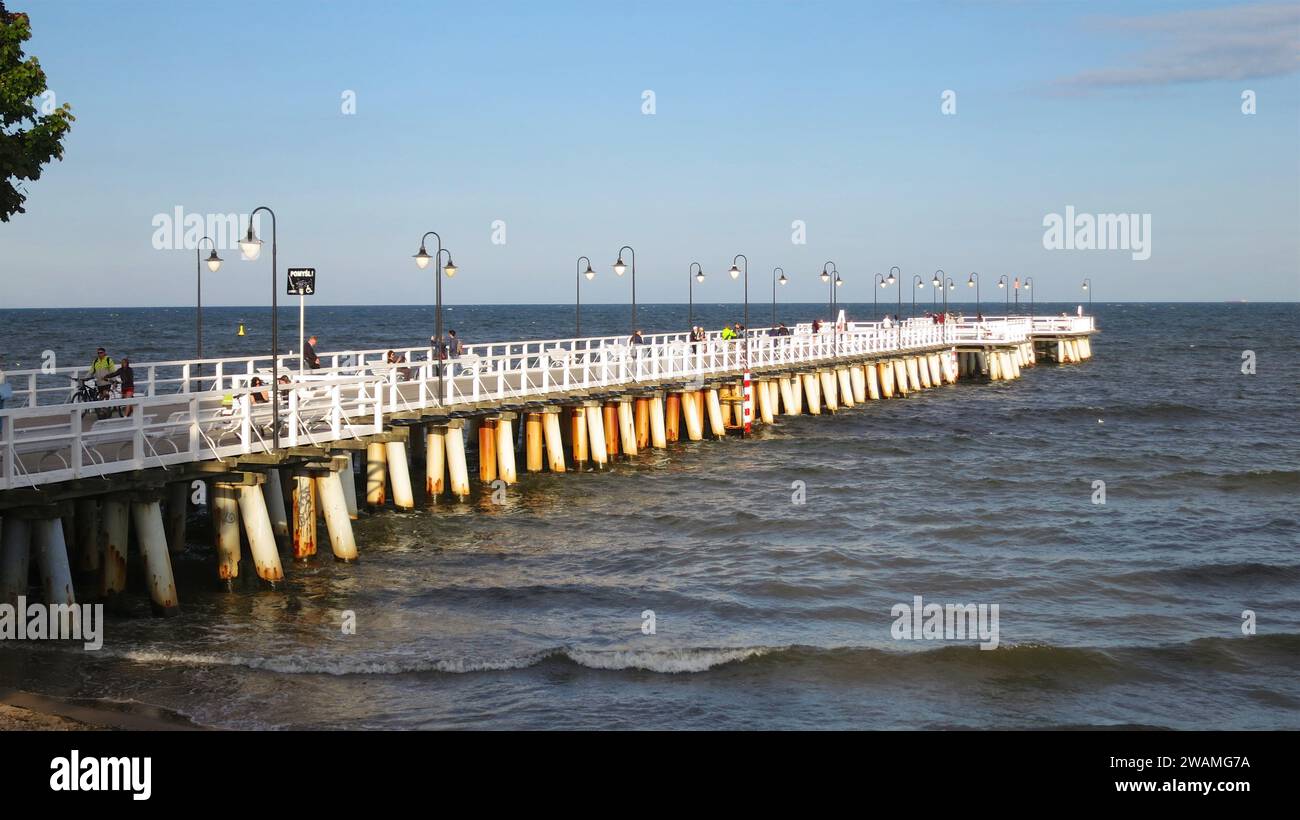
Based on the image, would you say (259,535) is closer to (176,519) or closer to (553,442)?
(176,519)

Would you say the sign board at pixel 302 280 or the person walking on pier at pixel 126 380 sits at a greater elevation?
the sign board at pixel 302 280

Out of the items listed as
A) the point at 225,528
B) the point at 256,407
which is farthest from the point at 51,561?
the point at 256,407

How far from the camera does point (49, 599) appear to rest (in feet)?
56.9

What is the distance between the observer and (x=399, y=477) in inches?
1065

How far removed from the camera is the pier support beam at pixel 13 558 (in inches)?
669

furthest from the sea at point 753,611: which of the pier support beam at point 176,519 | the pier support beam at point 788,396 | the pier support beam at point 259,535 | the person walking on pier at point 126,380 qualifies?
the pier support beam at point 788,396

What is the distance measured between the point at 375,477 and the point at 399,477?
0.76 meters

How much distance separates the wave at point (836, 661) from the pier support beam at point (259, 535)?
Answer: 140 inches

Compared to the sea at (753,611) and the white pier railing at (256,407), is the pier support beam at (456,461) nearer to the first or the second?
the sea at (753,611)
